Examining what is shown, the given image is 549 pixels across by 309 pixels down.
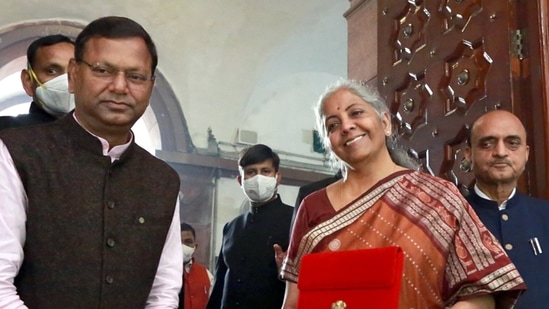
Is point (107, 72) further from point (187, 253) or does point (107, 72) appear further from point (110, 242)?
point (187, 253)

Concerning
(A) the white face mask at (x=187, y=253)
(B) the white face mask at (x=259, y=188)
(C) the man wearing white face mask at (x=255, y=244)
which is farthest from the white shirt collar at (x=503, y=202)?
(A) the white face mask at (x=187, y=253)

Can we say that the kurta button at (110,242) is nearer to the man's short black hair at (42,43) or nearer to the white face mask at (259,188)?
the man's short black hair at (42,43)

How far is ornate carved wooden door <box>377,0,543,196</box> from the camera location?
2723 millimetres

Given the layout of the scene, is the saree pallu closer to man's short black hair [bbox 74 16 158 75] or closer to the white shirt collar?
the white shirt collar

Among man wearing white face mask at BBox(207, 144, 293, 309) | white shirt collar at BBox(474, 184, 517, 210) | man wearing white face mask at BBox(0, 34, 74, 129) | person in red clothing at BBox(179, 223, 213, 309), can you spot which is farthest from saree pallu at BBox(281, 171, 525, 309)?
person in red clothing at BBox(179, 223, 213, 309)

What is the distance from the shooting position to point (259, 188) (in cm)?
400

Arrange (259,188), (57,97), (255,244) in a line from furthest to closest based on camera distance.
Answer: (259,188) < (255,244) < (57,97)

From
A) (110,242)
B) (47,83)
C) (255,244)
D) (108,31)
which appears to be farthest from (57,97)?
(255,244)

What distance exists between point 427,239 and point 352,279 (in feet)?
Answer: 1.13

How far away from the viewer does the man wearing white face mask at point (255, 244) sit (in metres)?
3.59

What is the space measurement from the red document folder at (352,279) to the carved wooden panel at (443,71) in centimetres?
131

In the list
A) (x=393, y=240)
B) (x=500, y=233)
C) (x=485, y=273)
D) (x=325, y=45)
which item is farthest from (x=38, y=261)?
(x=325, y=45)

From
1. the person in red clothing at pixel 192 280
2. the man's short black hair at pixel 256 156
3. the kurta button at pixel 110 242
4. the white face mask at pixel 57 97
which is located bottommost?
the kurta button at pixel 110 242

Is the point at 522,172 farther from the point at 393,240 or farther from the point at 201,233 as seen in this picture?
the point at 201,233
